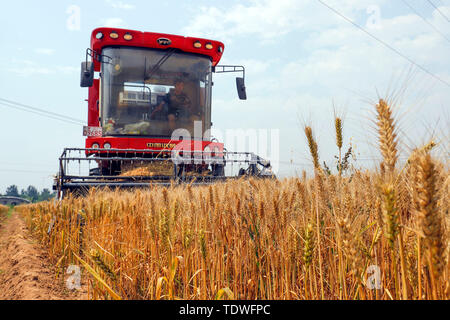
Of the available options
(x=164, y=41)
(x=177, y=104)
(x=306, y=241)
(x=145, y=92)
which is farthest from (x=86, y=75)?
(x=306, y=241)

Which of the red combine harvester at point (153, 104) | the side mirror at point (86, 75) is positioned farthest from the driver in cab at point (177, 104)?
the side mirror at point (86, 75)

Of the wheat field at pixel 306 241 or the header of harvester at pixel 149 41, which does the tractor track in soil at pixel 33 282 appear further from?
the header of harvester at pixel 149 41

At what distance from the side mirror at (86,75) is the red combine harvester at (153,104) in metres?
0.02

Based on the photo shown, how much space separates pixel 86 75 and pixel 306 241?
576cm

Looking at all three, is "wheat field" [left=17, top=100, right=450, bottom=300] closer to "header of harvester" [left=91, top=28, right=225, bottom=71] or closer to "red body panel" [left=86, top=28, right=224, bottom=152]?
"red body panel" [left=86, top=28, right=224, bottom=152]

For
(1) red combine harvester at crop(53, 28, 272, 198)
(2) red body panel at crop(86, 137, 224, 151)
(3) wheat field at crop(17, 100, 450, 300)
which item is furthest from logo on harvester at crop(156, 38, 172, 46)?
(3) wheat field at crop(17, 100, 450, 300)

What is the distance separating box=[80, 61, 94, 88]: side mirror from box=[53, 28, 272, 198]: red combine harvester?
0.05 ft

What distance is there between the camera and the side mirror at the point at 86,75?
5.94 meters

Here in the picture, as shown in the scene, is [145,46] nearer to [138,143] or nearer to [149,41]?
[149,41]
